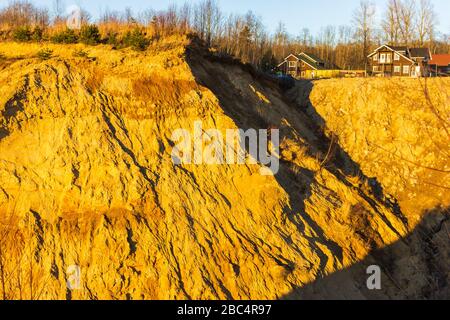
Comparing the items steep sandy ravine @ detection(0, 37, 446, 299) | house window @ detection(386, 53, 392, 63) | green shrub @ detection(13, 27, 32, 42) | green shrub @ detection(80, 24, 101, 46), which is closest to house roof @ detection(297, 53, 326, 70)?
house window @ detection(386, 53, 392, 63)

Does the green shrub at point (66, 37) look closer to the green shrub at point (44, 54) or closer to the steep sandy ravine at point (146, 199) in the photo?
the steep sandy ravine at point (146, 199)

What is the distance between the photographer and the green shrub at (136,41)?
1995cm

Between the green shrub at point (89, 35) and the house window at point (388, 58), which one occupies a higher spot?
the house window at point (388, 58)

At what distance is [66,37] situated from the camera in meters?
19.9

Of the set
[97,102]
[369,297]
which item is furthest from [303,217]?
[97,102]

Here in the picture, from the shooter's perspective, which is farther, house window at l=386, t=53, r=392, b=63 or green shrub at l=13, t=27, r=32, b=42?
house window at l=386, t=53, r=392, b=63

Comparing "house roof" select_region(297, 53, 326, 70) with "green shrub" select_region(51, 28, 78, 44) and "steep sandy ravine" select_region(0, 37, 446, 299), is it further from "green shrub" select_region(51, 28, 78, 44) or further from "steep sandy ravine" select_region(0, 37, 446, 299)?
"green shrub" select_region(51, 28, 78, 44)

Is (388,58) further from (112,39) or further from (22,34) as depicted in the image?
(22,34)

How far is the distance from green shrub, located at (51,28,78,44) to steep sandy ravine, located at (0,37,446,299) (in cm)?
38

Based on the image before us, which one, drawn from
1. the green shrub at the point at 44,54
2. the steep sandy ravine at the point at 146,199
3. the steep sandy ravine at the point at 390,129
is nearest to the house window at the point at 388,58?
the steep sandy ravine at the point at 390,129

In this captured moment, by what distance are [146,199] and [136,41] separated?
7441mm

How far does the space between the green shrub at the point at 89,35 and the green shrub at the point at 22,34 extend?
2161 millimetres

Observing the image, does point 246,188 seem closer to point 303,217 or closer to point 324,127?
point 303,217

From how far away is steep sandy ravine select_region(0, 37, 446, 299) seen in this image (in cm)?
1405
